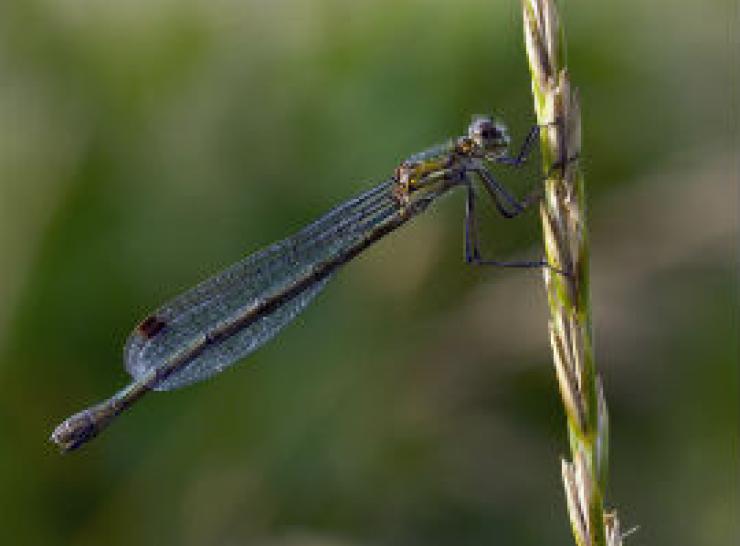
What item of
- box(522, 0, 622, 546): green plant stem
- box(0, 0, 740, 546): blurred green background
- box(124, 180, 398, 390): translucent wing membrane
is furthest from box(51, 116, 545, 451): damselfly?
box(522, 0, 622, 546): green plant stem

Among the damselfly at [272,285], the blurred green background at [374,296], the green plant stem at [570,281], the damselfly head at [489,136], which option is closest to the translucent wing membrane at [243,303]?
the damselfly at [272,285]

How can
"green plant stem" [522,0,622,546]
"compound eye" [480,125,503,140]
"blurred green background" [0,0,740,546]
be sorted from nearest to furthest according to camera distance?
"green plant stem" [522,0,622,546] < "compound eye" [480,125,503,140] < "blurred green background" [0,0,740,546]

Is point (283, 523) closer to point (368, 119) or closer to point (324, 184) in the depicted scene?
point (324, 184)

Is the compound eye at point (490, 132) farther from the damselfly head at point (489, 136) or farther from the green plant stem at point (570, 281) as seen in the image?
the green plant stem at point (570, 281)

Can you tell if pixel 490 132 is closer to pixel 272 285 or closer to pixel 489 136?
pixel 489 136

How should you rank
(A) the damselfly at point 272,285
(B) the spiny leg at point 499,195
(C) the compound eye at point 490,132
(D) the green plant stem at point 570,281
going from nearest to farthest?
(D) the green plant stem at point 570,281, (B) the spiny leg at point 499,195, (C) the compound eye at point 490,132, (A) the damselfly at point 272,285

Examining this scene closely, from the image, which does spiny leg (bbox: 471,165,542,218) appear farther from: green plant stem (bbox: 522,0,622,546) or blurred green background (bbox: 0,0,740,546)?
green plant stem (bbox: 522,0,622,546)
